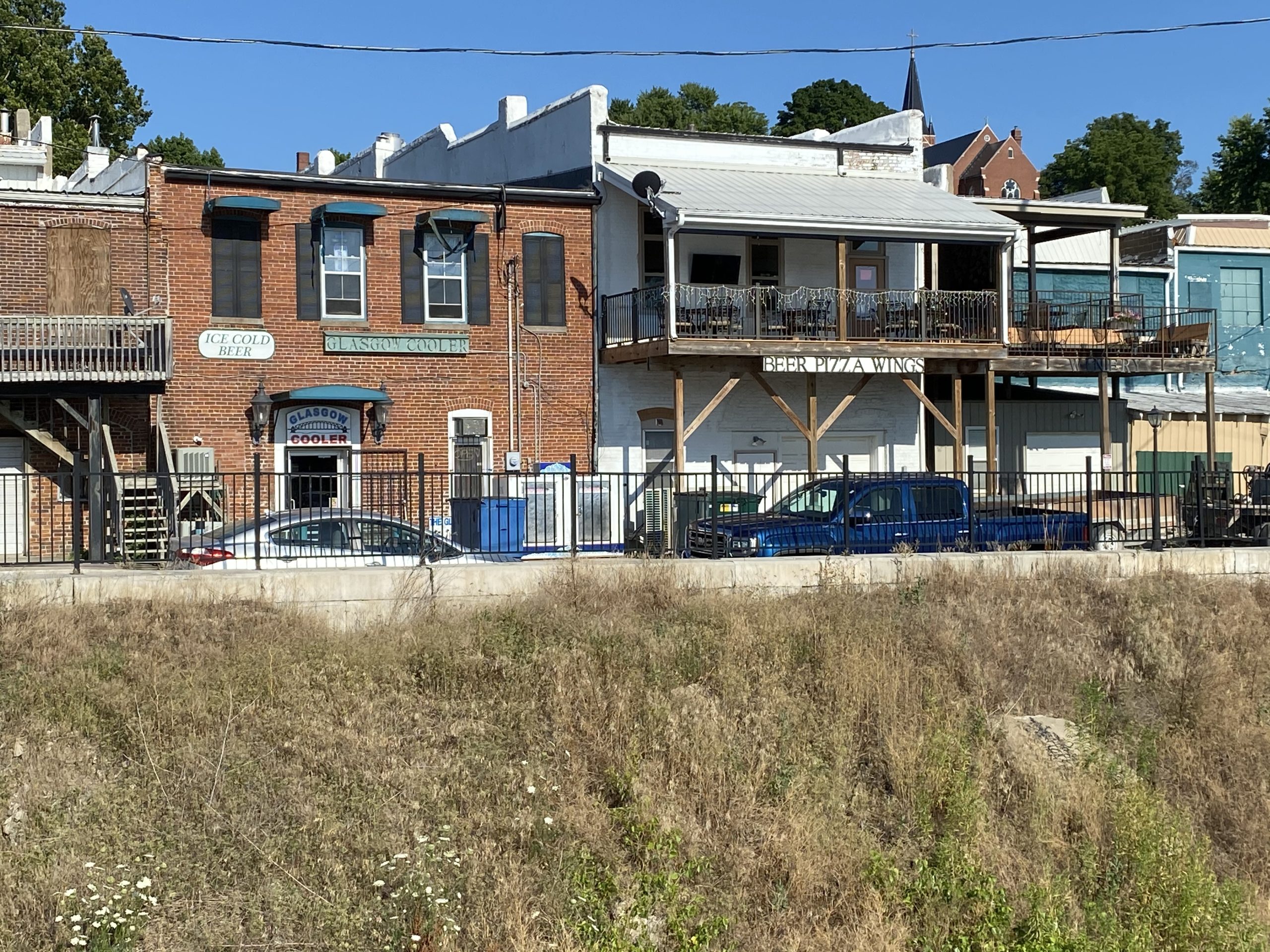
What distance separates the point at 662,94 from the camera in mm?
84062

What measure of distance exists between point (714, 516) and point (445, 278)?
10650 mm

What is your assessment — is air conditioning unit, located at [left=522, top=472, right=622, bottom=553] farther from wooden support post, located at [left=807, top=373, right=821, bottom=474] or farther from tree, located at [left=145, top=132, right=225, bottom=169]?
tree, located at [left=145, top=132, right=225, bottom=169]

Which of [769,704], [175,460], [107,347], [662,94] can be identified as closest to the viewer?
[769,704]

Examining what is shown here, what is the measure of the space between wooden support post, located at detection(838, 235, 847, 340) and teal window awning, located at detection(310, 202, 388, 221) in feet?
28.2

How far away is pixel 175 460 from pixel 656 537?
32.1 feet

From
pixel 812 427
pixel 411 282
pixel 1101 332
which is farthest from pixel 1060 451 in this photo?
pixel 411 282

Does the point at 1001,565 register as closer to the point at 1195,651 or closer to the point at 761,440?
the point at 1195,651

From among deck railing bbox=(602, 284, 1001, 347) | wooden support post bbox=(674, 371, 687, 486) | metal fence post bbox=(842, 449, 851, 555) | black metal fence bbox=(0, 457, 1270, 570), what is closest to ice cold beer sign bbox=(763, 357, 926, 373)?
deck railing bbox=(602, 284, 1001, 347)

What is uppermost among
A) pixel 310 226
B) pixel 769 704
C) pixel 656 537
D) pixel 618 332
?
pixel 310 226

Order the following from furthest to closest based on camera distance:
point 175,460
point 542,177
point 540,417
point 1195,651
→ 1. point 542,177
2. point 540,417
3. point 175,460
4. point 1195,651

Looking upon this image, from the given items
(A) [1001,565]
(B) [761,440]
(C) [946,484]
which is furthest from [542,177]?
(A) [1001,565]

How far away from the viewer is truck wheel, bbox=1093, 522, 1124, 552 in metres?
19.2

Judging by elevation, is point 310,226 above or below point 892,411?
above

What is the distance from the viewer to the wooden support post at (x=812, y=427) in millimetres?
26672
